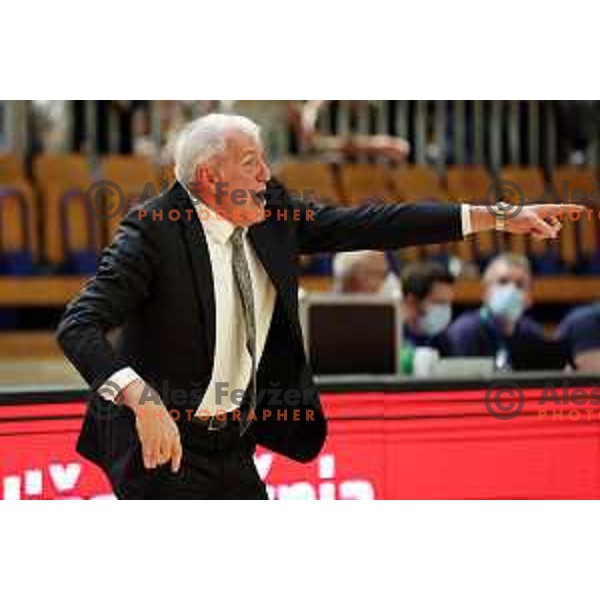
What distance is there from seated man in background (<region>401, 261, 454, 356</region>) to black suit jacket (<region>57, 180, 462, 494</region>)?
7.35 ft

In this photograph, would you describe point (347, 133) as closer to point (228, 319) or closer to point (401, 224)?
point (401, 224)

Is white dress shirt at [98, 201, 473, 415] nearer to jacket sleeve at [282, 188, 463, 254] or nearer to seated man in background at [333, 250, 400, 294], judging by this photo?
jacket sleeve at [282, 188, 463, 254]

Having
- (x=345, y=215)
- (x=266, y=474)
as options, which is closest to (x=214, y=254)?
(x=345, y=215)

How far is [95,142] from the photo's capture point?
983cm

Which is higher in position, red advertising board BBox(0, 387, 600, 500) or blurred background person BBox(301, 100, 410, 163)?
blurred background person BBox(301, 100, 410, 163)

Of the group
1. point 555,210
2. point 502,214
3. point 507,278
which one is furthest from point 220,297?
point 507,278

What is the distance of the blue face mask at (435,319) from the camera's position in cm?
564

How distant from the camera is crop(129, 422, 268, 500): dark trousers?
10.4 ft

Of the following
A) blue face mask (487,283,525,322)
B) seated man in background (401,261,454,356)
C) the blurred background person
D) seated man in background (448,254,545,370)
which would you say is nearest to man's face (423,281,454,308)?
seated man in background (401,261,454,356)

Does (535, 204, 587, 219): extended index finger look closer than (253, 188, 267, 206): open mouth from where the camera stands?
No

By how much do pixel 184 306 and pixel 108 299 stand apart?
0.23 meters

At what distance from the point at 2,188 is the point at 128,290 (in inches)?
220

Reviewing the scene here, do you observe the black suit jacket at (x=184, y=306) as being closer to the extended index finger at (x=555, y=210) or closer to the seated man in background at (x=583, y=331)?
the extended index finger at (x=555, y=210)

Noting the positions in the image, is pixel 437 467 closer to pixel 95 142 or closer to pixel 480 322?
pixel 480 322
